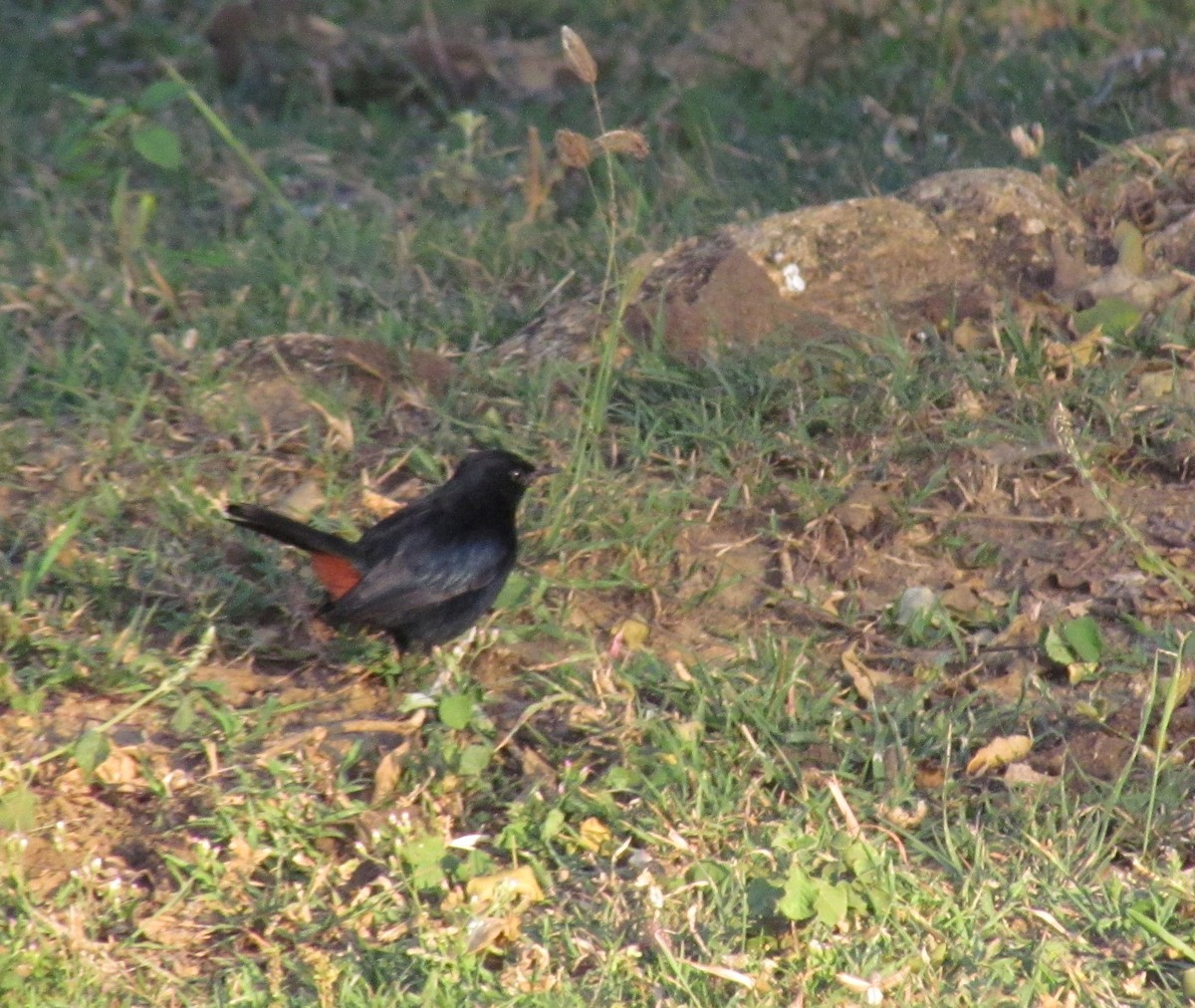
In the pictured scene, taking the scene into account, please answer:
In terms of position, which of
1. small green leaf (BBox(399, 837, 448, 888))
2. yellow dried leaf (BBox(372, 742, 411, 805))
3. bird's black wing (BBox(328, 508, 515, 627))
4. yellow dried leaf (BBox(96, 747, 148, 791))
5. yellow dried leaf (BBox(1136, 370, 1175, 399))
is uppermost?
bird's black wing (BBox(328, 508, 515, 627))

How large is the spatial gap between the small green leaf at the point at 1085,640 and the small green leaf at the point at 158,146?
367cm

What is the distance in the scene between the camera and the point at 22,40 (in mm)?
8531

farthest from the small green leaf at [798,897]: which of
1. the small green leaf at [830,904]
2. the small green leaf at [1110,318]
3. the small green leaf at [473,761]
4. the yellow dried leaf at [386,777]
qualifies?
the small green leaf at [1110,318]

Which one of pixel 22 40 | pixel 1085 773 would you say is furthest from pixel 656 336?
pixel 22 40

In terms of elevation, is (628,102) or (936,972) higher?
(936,972)

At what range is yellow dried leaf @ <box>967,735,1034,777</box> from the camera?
405 centimetres

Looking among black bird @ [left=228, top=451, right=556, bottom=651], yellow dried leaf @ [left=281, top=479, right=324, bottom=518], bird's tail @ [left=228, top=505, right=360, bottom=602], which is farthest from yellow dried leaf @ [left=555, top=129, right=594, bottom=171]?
yellow dried leaf @ [left=281, top=479, right=324, bottom=518]

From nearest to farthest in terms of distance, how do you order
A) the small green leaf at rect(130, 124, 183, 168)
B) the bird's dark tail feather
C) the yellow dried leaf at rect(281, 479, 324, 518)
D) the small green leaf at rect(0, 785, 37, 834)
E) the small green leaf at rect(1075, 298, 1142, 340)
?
1. the small green leaf at rect(0, 785, 37, 834)
2. the bird's dark tail feather
3. the yellow dried leaf at rect(281, 479, 324, 518)
4. the small green leaf at rect(1075, 298, 1142, 340)
5. the small green leaf at rect(130, 124, 183, 168)

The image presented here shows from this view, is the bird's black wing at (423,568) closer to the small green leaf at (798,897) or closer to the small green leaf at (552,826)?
the small green leaf at (552,826)

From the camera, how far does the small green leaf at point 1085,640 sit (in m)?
4.33

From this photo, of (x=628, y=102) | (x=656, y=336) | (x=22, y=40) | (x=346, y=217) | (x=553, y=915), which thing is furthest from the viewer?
(x=22, y=40)

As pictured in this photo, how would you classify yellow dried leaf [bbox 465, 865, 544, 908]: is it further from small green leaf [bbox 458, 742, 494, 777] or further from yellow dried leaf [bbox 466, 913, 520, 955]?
small green leaf [bbox 458, 742, 494, 777]

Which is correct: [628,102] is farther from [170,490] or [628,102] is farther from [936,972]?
[936,972]

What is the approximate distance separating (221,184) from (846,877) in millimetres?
4264
